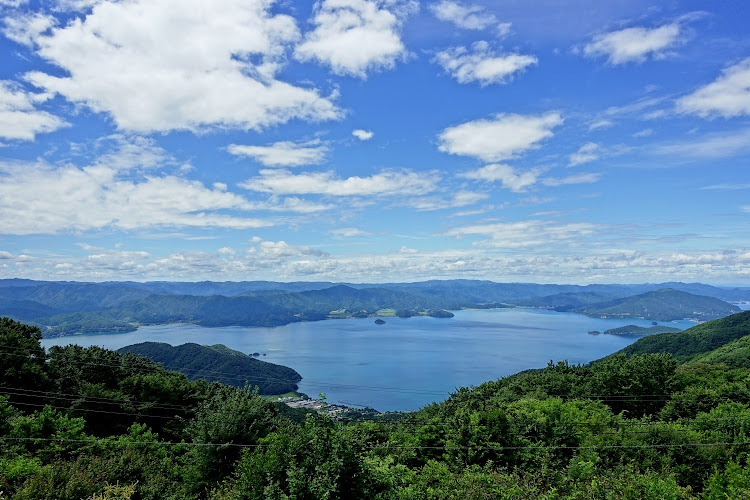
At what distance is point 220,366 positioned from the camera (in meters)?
97.3

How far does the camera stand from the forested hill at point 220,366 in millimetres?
91613

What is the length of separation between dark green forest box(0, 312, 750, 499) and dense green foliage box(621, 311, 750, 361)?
6423cm

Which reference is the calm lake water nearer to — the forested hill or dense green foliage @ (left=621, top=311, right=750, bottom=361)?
the forested hill

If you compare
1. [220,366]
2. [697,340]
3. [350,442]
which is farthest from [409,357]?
[350,442]

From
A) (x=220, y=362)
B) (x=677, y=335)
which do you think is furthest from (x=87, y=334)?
(x=677, y=335)

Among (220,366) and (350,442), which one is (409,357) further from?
(350,442)

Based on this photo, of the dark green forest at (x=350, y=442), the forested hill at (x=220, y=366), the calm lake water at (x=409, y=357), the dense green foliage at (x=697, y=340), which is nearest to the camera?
the dark green forest at (x=350, y=442)

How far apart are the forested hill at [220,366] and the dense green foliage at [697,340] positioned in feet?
266

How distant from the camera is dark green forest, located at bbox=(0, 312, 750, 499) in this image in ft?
28.5

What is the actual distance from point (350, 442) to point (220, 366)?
328ft

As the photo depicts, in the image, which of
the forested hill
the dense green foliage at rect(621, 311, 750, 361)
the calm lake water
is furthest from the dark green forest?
the forested hill

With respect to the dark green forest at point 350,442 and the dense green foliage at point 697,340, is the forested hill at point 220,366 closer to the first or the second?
the dark green forest at point 350,442

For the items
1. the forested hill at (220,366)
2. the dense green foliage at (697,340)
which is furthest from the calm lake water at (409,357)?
the dense green foliage at (697,340)

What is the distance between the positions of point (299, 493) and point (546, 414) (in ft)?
47.2
